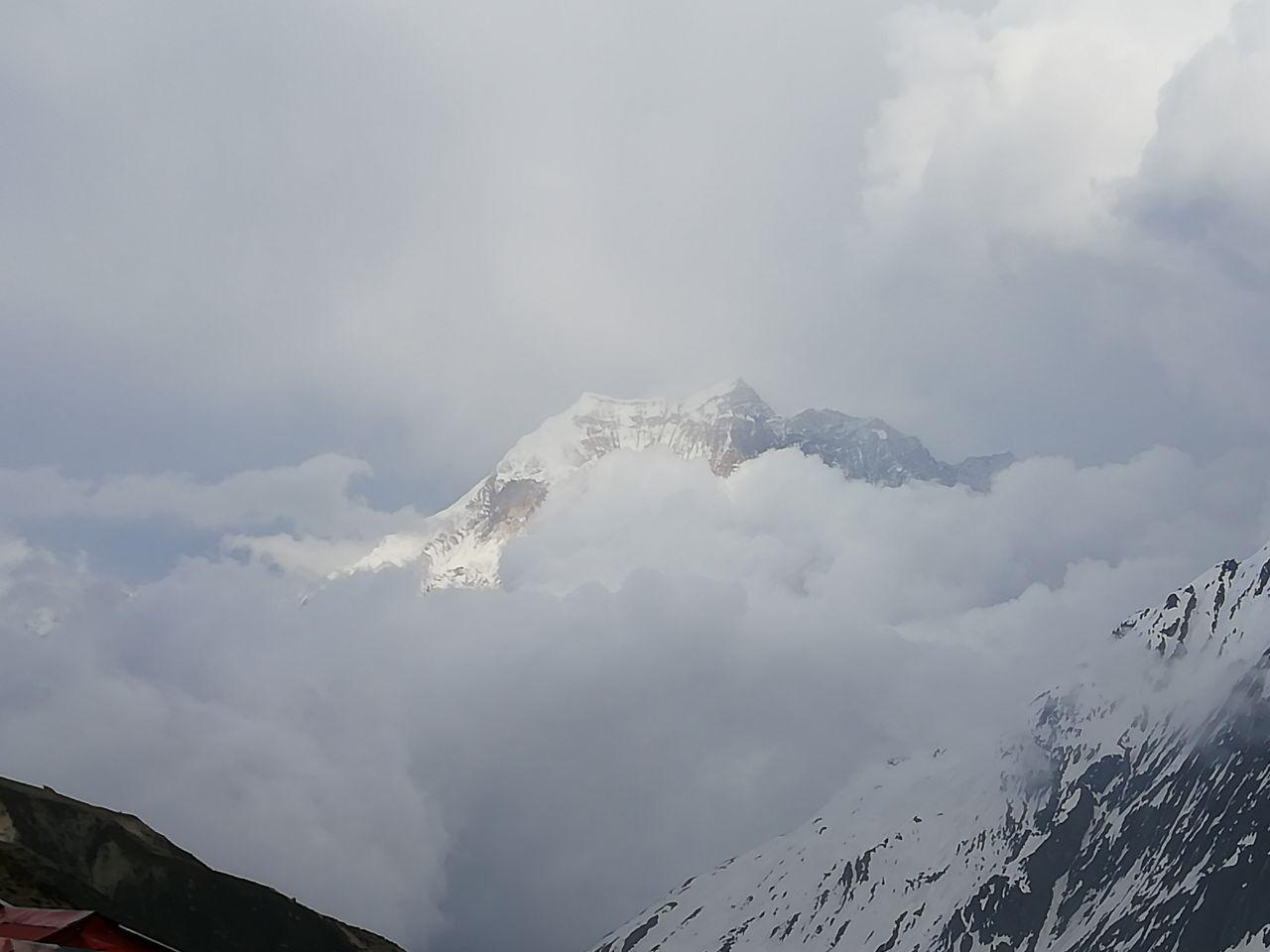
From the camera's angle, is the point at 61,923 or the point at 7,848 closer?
the point at 61,923

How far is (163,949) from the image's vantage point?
203 feet

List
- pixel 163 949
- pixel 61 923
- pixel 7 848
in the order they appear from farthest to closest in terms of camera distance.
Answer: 1. pixel 7 848
2. pixel 163 949
3. pixel 61 923

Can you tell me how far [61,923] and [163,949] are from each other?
8033 mm

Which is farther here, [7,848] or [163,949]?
[7,848]

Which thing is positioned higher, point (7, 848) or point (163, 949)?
point (7, 848)

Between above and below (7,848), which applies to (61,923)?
below

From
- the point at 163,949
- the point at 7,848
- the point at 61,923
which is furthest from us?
the point at 7,848

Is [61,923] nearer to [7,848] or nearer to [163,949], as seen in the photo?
[163,949]

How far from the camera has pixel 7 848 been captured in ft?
526

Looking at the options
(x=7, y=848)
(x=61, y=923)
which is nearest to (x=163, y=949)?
(x=61, y=923)

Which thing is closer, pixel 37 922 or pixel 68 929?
pixel 68 929

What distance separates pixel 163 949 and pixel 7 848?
11649cm

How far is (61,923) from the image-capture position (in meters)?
55.0

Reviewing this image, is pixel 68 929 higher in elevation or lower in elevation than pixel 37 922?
lower
